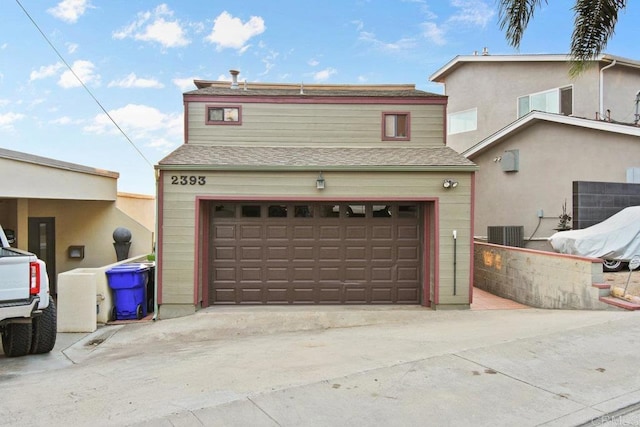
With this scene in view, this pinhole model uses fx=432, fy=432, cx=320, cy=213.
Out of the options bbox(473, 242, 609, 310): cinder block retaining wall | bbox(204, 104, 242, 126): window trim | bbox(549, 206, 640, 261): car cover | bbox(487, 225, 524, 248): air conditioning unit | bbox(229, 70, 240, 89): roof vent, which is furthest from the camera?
bbox(487, 225, 524, 248): air conditioning unit

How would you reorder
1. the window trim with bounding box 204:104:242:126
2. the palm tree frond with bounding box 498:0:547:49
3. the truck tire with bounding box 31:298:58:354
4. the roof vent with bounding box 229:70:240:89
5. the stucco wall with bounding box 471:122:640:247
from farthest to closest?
the stucco wall with bounding box 471:122:640:247 → the roof vent with bounding box 229:70:240:89 → the window trim with bounding box 204:104:242:126 → the palm tree frond with bounding box 498:0:547:49 → the truck tire with bounding box 31:298:58:354

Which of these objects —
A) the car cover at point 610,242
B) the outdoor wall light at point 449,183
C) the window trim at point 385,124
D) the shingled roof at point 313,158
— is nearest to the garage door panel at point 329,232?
the shingled roof at point 313,158

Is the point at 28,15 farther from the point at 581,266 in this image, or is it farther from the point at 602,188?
the point at 602,188

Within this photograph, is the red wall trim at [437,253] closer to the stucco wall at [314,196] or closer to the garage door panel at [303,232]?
the stucco wall at [314,196]

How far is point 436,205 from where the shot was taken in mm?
8891

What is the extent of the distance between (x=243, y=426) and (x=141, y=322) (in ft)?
18.9

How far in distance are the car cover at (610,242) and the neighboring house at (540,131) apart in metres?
1.33

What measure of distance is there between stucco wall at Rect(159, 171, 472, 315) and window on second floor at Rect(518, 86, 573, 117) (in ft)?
33.1

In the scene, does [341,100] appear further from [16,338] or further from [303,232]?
[16,338]

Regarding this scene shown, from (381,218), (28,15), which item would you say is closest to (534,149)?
(381,218)

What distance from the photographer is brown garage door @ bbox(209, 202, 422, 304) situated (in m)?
9.29

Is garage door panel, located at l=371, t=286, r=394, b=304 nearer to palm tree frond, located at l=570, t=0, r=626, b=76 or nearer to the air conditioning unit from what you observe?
the air conditioning unit

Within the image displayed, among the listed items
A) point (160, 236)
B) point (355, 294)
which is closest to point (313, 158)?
point (355, 294)

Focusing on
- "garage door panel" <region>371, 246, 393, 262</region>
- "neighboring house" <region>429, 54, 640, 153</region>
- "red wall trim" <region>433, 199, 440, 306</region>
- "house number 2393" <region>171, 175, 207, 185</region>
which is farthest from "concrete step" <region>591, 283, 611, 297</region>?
"neighboring house" <region>429, 54, 640, 153</region>
